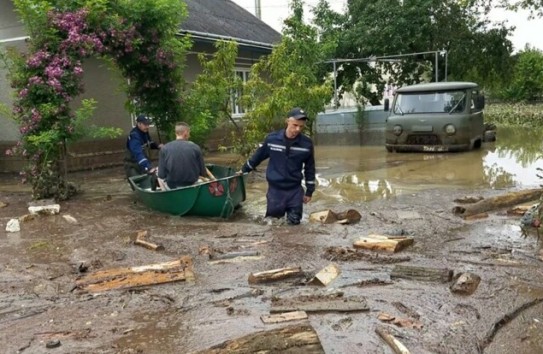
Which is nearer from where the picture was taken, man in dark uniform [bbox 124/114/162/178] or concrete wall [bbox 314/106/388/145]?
man in dark uniform [bbox 124/114/162/178]

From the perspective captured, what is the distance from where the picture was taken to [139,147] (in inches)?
401

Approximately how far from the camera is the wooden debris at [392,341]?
3750 mm

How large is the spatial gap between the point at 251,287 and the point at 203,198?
3517 mm

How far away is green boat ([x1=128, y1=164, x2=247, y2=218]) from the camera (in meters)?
8.45

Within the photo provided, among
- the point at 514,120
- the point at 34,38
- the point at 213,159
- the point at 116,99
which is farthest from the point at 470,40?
the point at 34,38

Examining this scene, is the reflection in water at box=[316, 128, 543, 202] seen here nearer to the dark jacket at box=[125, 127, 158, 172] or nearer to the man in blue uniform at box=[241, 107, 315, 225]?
the man in blue uniform at box=[241, 107, 315, 225]

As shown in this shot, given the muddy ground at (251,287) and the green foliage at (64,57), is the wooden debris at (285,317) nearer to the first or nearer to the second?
the muddy ground at (251,287)

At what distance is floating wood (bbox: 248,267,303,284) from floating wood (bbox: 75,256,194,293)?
658mm

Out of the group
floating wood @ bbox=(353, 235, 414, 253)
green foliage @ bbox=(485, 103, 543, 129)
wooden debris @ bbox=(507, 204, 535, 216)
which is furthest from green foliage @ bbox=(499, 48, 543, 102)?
floating wood @ bbox=(353, 235, 414, 253)

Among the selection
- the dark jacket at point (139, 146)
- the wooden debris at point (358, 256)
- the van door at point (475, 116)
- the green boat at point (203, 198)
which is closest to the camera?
the wooden debris at point (358, 256)

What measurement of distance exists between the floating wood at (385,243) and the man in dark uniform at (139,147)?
459 centimetres

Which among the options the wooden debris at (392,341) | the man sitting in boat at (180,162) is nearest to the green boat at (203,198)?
the man sitting in boat at (180,162)

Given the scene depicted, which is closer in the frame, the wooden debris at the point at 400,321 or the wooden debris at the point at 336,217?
the wooden debris at the point at 400,321

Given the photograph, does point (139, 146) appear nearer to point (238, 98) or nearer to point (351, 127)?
point (238, 98)
